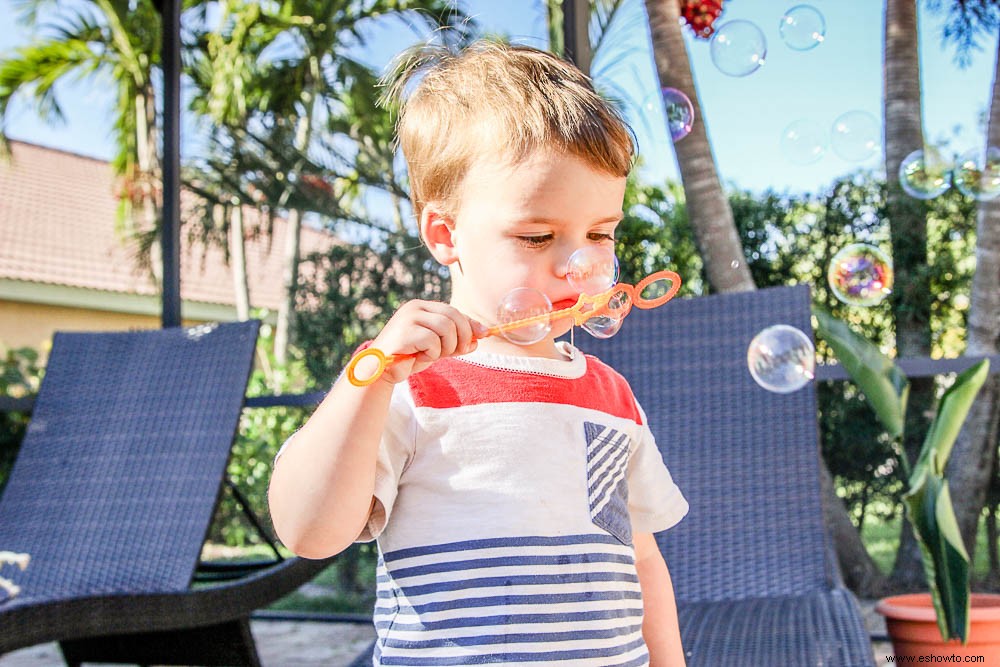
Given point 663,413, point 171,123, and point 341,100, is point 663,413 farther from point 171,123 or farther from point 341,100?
point 341,100

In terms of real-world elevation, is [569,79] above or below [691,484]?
above

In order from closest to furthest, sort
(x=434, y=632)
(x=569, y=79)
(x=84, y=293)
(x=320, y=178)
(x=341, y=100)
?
(x=434, y=632)
(x=569, y=79)
(x=320, y=178)
(x=341, y=100)
(x=84, y=293)

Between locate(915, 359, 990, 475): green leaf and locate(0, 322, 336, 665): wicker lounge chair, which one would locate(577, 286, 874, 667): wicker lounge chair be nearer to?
locate(915, 359, 990, 475): green leaf

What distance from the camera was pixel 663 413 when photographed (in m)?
2.25

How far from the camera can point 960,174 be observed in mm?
2662

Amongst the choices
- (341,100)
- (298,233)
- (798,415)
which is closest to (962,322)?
(798,415)

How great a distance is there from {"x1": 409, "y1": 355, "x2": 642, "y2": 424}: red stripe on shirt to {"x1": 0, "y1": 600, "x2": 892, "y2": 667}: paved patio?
2205mm

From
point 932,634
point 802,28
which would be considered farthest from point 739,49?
point 932,634

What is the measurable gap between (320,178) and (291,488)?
4870 mm

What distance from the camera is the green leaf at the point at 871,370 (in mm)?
2197

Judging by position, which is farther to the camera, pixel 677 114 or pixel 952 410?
pixel 677 114

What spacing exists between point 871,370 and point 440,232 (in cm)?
139

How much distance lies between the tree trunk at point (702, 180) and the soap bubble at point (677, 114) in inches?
13.4

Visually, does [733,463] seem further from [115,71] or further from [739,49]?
[115,71]
